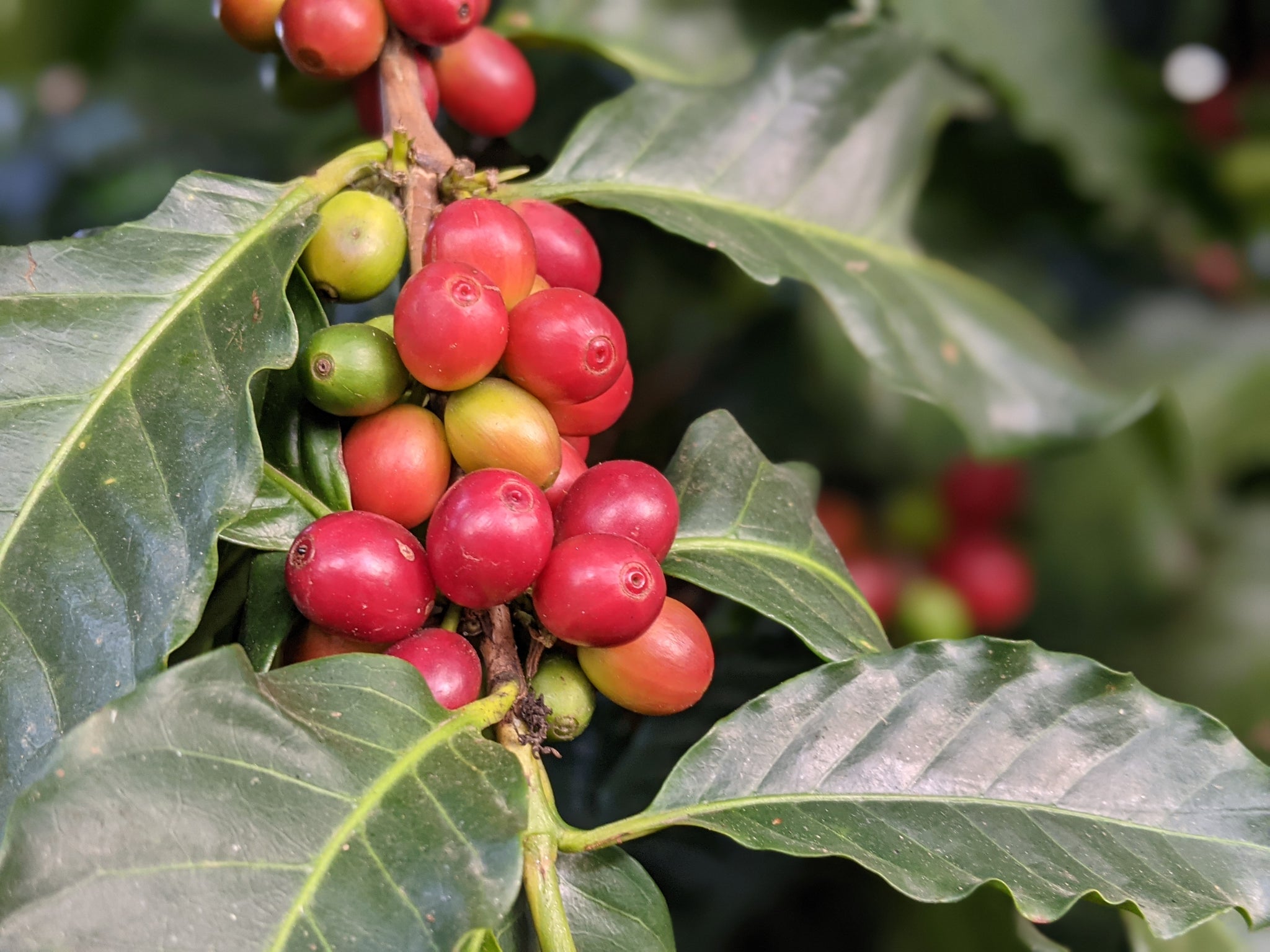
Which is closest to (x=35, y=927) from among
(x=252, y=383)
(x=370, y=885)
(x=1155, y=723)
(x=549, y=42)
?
(x=370, y=885)

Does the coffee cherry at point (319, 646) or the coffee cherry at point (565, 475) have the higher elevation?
the coffee cherry at point (565, 475)

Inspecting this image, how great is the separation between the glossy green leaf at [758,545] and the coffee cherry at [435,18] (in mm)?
363

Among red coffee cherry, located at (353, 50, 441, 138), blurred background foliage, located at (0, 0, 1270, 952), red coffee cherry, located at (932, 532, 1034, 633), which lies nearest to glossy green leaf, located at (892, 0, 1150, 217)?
blurred background foliage, located at (0, 0, 1270, 952)

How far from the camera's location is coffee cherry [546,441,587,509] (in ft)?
2.16

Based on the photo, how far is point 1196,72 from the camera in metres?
1.57

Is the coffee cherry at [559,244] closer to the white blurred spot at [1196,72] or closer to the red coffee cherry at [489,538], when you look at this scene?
the red coffee cherry at [489,538]

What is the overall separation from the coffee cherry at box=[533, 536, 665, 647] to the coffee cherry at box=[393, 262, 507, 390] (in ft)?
0.40

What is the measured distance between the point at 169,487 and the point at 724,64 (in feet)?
2.83

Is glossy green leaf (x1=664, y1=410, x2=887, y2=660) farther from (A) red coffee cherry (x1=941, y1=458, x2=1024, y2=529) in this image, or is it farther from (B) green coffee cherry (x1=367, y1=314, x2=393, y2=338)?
(A) red coffee cherry (x1=941, y1=458, x2=1024, y2=529)

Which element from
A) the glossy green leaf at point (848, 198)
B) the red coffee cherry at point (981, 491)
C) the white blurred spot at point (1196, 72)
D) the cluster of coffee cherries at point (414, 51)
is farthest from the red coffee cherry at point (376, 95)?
the white blurred spot at point (1196, 72)

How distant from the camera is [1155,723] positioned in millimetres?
646

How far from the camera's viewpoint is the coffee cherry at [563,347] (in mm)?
607

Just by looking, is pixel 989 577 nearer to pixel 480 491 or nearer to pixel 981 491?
pixel 981 491

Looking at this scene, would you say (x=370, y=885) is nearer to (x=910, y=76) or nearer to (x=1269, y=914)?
(x=1269, y=914)
